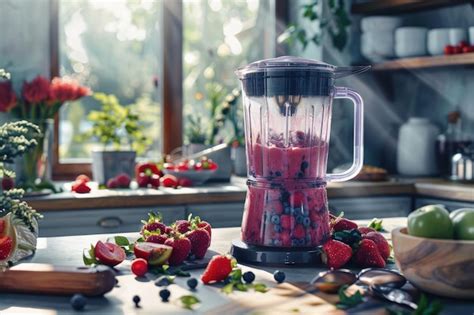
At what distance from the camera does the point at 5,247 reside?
4.18 feet

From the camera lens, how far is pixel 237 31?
12.5 feet

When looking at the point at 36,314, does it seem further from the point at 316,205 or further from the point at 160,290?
the point at 316,205

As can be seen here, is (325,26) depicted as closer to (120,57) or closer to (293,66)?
(120,57)

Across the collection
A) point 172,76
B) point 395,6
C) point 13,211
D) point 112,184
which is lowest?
point 112,184

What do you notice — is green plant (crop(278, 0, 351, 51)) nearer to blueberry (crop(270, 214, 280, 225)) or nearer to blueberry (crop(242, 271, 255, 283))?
blueberry (crop(270, 214, 280, 225))

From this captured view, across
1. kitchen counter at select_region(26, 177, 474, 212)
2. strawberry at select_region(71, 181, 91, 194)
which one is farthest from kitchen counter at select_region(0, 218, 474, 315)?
strawberry at select_region(71, 181, 91, 194)

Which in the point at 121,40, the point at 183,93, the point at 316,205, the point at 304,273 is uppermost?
the point at 121,40

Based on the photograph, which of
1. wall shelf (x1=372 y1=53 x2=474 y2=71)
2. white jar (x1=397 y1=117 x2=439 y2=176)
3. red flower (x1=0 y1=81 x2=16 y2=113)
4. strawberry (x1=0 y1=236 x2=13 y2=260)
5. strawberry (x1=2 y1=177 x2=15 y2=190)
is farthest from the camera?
white jar (x1=397 y1=117 x2=439 y2=176)

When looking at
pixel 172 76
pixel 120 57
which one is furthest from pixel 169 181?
pixel 120 57

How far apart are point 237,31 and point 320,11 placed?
47cm

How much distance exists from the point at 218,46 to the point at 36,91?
3.90ft

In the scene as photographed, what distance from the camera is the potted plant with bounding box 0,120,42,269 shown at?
1231 mm

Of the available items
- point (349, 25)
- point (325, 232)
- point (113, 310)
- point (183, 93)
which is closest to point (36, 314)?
point (113, 310)

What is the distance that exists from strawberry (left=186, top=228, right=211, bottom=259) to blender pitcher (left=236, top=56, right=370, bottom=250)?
9cm
